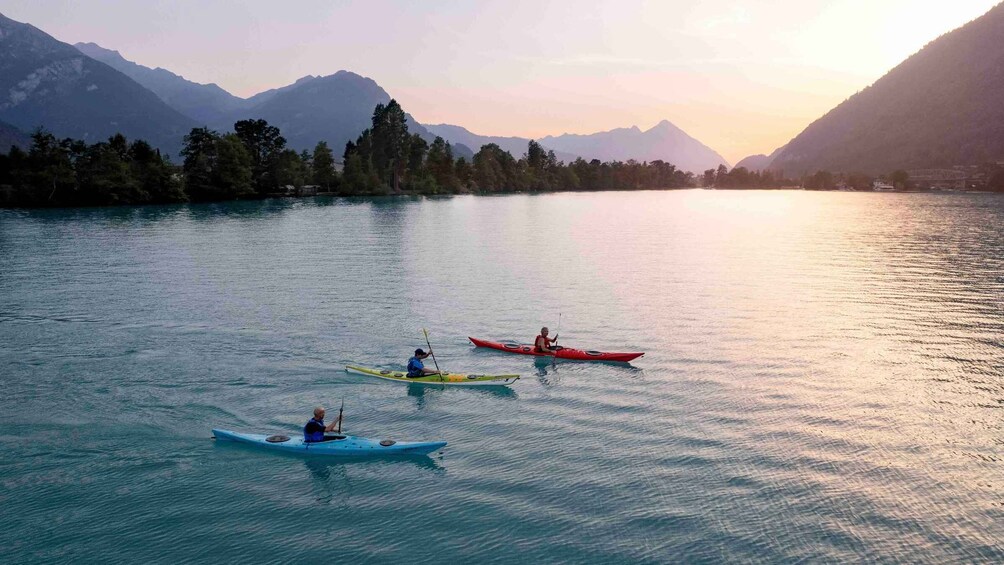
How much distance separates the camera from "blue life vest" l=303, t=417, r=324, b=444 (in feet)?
73.9

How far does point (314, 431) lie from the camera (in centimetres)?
2255

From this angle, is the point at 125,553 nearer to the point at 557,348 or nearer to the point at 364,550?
the point at 364,550

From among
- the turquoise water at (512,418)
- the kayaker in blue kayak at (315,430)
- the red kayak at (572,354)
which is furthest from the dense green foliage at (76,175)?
the kayaker in blue kayak at (315,430)

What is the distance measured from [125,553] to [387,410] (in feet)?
37.6

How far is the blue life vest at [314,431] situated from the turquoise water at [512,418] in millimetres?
817

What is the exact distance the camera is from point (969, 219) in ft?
428

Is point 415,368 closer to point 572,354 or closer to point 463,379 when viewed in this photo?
point 463,379

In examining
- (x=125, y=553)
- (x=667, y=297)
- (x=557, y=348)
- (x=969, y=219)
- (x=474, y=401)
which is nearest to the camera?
(x=125, y=553)

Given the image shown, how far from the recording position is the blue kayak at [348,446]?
2233 centimetres

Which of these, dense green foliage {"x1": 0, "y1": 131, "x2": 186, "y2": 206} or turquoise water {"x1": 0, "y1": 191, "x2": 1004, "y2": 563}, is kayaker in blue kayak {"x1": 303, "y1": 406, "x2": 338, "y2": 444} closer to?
turquoise water {"x1": 0, "y1": 191, "x2": 1004, "y2": 563}

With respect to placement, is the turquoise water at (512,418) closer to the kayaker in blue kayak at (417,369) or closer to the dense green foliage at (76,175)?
the kayaker in blue kayak at (417,369)

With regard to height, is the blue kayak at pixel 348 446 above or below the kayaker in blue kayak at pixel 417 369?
below

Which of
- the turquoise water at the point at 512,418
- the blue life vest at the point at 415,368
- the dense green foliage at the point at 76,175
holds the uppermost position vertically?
the dense green foliage at the point at 76,175

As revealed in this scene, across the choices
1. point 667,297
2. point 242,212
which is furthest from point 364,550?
point 242,212
